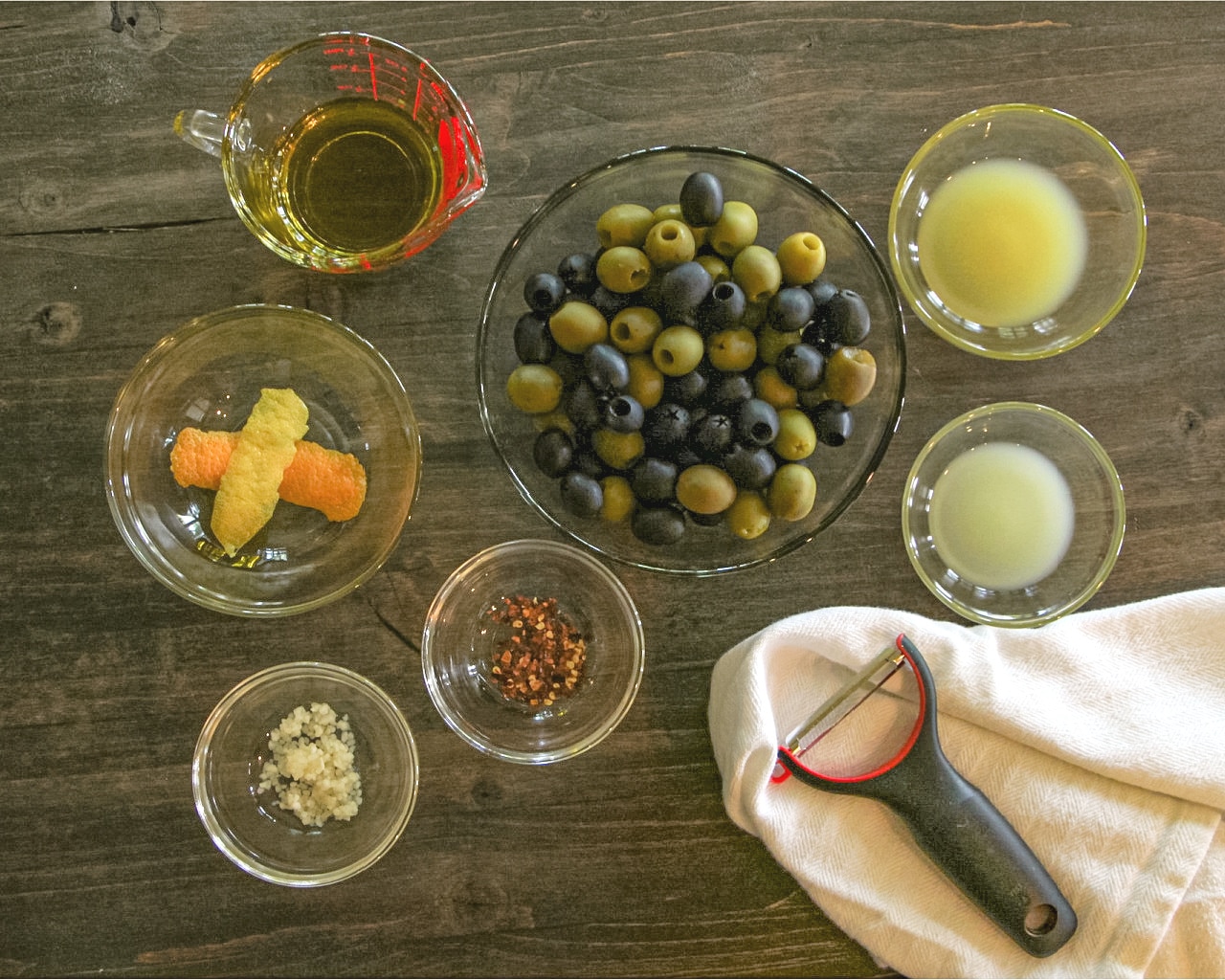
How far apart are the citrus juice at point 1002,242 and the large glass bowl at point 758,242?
133 millimetres

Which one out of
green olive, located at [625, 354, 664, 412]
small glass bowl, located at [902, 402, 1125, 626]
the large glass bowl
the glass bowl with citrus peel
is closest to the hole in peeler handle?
small glass bowl, located at [902, 402, 1125, 626]

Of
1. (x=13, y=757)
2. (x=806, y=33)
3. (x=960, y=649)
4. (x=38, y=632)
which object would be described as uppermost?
(x=806, y=33)

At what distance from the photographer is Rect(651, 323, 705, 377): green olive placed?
953mm

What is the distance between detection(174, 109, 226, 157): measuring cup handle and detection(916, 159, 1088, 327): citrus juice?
779 millimetres

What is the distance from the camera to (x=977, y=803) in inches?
43.0

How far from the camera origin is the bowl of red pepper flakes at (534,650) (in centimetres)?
114

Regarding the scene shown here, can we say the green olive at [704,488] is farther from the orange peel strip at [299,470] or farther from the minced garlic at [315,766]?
the minced garlic at [315,766]

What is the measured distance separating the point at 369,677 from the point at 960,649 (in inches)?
26.8

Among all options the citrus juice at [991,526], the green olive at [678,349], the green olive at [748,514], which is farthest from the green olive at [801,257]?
the citrus juice at [991,526]

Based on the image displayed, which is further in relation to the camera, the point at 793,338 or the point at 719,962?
the point at 719,962

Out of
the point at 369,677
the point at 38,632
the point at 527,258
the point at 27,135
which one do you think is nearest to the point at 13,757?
the point at 38,632

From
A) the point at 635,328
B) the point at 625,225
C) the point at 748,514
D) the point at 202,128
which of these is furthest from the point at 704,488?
the point at 202,128

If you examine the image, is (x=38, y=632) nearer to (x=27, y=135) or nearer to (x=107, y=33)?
(x=27, y=135)

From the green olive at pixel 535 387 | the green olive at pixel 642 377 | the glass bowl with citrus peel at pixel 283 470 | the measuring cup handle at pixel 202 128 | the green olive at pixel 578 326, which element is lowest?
the glass bowl with citrus peel at pixel 283 470
